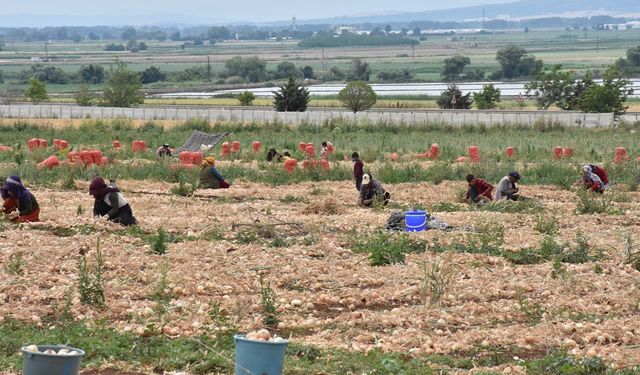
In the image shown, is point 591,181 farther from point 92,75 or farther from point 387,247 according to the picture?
point 92,75

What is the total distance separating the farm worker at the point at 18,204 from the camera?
18469mm

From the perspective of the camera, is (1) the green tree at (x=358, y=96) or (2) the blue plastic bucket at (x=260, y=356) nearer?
(2) the blue plastic bucket at (x=260, y=356)

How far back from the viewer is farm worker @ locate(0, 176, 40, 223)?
18.5 metres

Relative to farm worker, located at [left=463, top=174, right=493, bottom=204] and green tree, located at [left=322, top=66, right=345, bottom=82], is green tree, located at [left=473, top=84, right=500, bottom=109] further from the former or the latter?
farm worker, located at [left=463, top=174, right=493, bottom=204]

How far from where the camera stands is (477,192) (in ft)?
74.5

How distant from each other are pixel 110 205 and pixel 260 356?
9.85 m

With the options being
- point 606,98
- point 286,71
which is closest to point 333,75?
point 286,71

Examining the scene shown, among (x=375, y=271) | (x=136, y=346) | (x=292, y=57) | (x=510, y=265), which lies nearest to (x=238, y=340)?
(x=136, y=346)

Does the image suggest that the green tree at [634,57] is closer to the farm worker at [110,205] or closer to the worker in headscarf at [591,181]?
the worker in headscarf at [591,181]

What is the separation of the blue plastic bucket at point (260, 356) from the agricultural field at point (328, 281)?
105 centimetres

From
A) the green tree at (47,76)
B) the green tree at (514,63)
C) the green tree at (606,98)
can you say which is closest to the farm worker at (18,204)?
the green tree at (606,98)

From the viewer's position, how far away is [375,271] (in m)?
15.1

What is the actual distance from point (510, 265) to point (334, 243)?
2.63 meters

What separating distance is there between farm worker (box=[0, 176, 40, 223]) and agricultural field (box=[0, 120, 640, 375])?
0.38 metres
